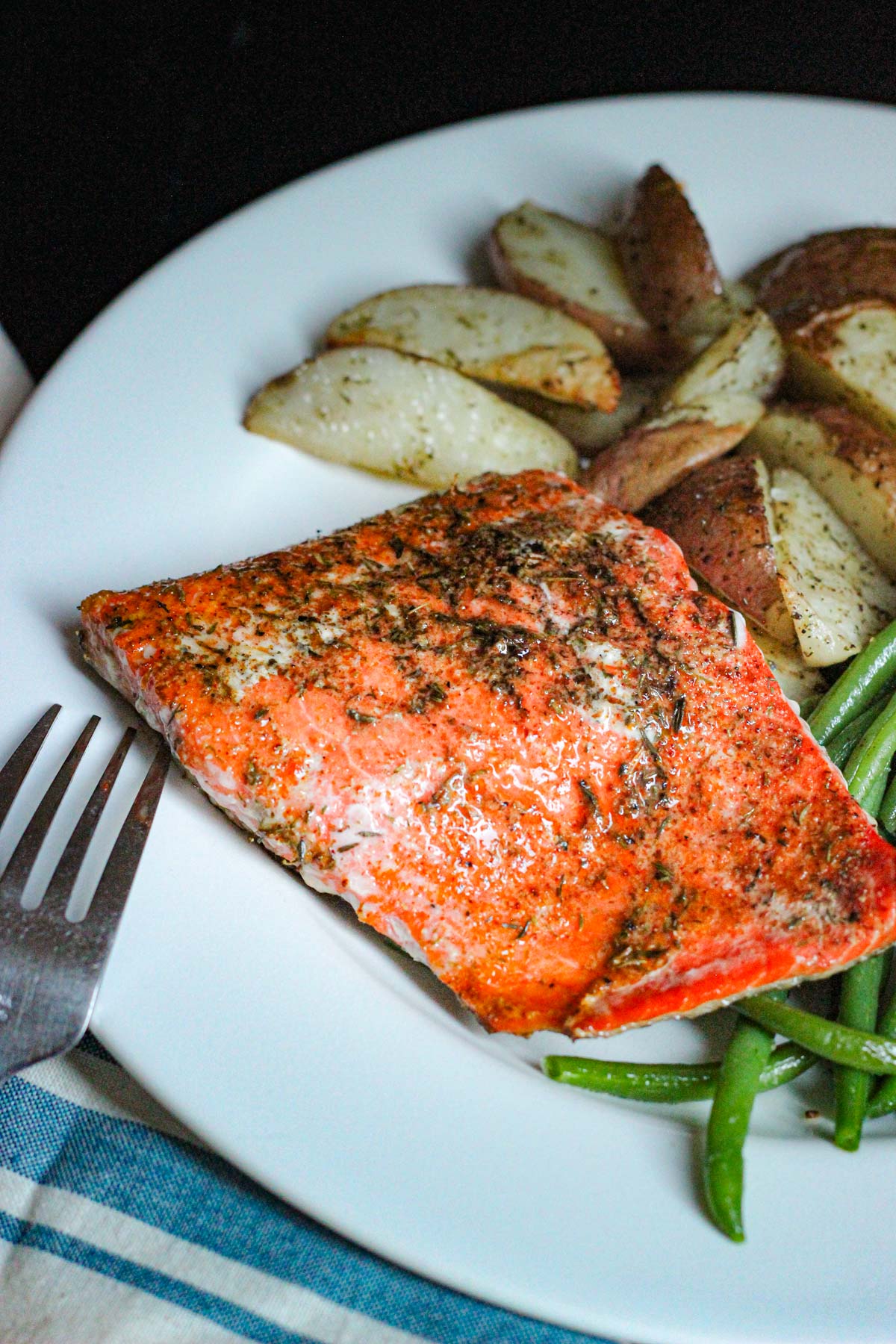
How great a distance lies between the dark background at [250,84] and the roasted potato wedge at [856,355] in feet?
7.19

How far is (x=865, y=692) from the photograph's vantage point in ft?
9.12

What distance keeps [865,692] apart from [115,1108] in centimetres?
185

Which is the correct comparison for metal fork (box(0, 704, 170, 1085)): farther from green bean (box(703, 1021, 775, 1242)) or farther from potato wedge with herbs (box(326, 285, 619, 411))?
potato wedge with herbs (box(326, 285, 619, 411))

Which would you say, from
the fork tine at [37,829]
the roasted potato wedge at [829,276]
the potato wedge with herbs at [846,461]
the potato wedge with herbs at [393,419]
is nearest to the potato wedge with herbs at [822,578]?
the potato wedge with herbs at [846,461]

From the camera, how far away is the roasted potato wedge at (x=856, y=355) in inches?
129

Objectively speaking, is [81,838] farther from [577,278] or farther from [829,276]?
[829,276]

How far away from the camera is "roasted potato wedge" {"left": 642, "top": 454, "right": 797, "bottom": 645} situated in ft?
9.34

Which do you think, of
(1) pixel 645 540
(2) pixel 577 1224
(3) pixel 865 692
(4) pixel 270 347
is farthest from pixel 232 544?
(2) pixel 577 1224

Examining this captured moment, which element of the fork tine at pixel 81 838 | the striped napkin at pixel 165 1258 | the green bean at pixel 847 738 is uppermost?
the fork tine at pixel 81 838

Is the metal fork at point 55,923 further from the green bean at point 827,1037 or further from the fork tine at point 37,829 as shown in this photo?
the green bean at point 827,1037

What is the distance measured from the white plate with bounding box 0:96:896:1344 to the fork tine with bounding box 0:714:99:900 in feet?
0.16

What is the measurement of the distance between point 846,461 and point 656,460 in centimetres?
49

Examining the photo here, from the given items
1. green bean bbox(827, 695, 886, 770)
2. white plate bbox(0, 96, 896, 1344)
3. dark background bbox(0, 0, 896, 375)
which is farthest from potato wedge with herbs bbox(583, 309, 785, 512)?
dark background bbox(0, 0, 896, 375)

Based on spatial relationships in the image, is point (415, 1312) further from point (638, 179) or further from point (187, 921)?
point (638, 179)
